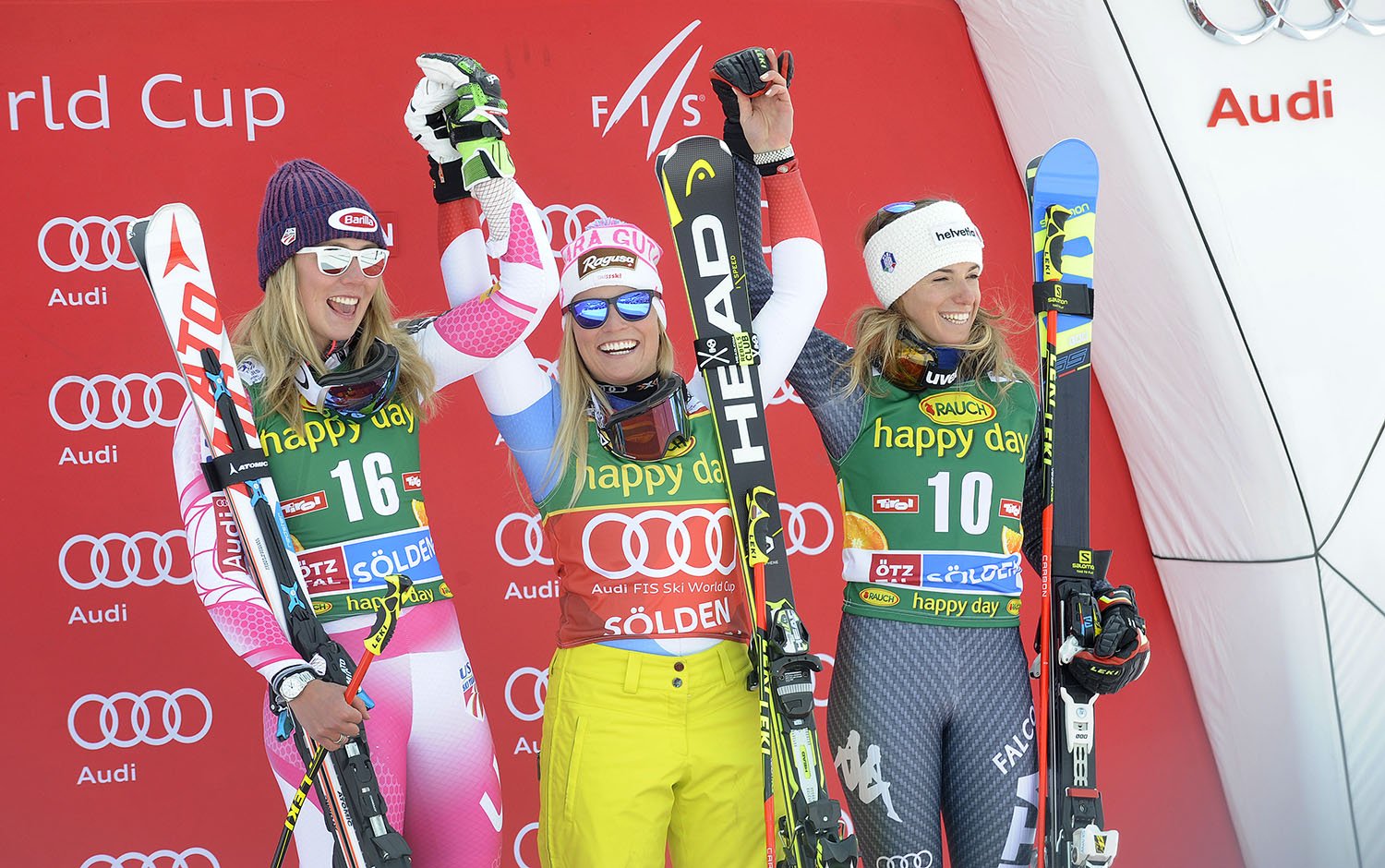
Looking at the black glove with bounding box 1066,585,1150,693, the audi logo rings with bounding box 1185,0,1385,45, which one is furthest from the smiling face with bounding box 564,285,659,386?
the audi logo rings with bounding box 1185,0,1385,45

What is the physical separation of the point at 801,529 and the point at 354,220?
184cm

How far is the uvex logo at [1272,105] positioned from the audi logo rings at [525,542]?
220 centimetres

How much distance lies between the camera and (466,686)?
2348 mm

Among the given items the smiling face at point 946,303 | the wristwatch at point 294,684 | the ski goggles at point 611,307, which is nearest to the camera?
the wristwatch at point 294,684

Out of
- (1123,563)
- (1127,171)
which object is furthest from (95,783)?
(1127,171)

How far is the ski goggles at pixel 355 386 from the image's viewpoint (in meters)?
2.23

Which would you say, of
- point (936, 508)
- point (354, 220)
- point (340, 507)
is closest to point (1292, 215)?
point (936, 508)

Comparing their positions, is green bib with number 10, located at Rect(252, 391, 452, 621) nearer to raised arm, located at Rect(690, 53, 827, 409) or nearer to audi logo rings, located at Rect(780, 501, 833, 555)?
raised arm, located at Rect(690, 53, 827, 409)

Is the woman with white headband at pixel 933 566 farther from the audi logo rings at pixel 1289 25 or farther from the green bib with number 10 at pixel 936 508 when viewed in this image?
the audi logo rings at pixel 1289 25

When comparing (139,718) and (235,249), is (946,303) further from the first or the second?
(139,718)

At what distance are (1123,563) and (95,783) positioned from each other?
309 centimetres

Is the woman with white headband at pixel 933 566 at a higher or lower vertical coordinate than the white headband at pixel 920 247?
lower

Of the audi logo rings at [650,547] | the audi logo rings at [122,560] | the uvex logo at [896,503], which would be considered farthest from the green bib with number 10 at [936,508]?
the audi logo rings at [122,560]

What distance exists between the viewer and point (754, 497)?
91.0 inches
